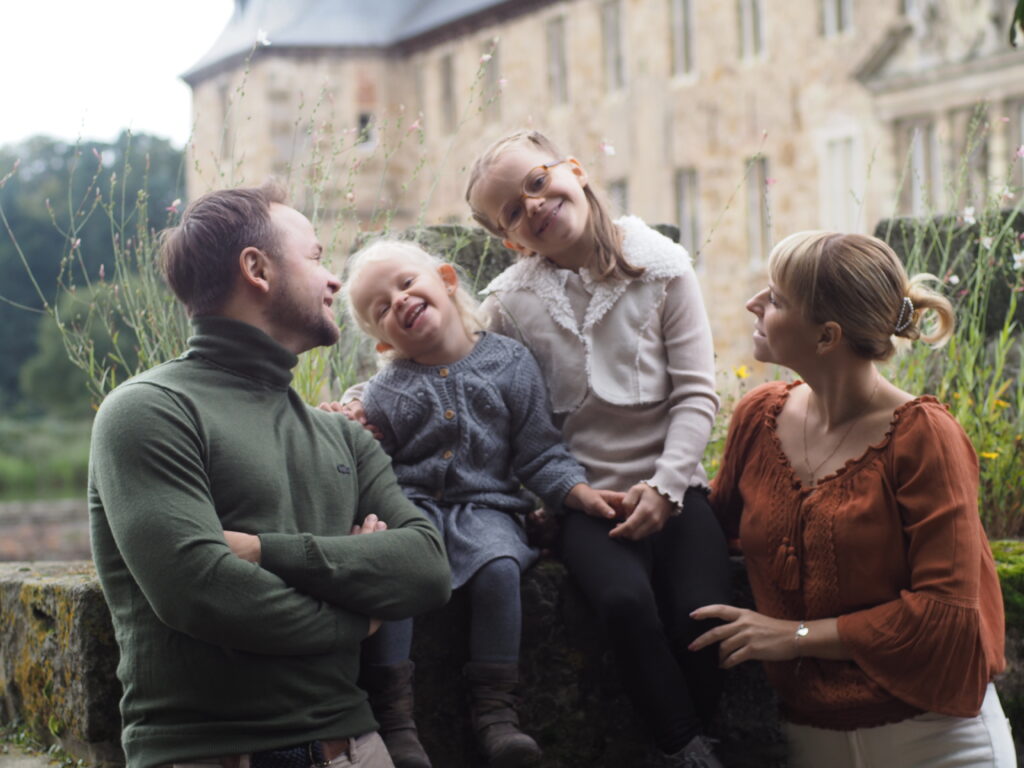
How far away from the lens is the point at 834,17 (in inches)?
722

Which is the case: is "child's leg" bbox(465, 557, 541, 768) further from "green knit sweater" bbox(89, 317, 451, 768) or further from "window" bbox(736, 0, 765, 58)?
"window" bbox(736, 0, 765, 58)

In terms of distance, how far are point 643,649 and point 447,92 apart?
25468 mm

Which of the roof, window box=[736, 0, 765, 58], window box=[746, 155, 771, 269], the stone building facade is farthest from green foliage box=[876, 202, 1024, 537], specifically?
the roof

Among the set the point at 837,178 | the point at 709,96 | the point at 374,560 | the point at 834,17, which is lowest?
the point at 374,560

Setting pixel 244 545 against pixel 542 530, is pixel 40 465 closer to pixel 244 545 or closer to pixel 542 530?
pixel 542 530

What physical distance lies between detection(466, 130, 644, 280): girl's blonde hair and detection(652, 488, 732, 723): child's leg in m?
0.56

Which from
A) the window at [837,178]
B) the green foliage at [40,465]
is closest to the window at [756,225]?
the window at [837,178]

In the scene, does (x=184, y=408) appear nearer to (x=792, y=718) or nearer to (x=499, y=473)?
(x=499, y=473)

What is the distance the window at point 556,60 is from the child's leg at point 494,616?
21638 mm

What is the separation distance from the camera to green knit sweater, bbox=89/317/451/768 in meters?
2.25

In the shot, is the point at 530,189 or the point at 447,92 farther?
the point at 447,92

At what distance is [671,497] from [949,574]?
0.63 metres

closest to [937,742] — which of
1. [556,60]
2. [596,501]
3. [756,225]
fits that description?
[596,501]

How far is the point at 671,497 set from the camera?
2977mm
